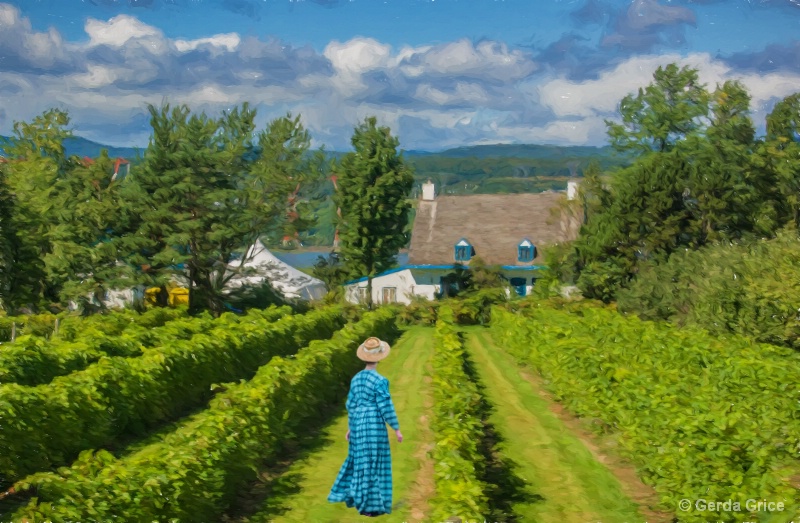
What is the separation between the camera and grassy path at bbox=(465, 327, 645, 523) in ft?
39.1

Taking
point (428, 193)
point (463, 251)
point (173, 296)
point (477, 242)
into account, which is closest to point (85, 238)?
point (173, 296)

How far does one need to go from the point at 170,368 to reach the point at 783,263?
18384 mm

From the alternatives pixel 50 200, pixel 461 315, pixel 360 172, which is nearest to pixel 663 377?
→ pixel 461 315

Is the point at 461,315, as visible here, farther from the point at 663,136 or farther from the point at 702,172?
the point at 663,136

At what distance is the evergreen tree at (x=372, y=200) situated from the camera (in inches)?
2413

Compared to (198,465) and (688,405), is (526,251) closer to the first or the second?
(688,405)

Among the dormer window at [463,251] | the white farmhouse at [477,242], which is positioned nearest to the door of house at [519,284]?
the white farmhouse at [477,242]

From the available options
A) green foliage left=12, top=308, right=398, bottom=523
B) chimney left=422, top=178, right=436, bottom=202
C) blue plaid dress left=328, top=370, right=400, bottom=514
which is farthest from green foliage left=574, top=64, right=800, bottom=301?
blue plaid dress left=328, top=370, right=400, bottom=514

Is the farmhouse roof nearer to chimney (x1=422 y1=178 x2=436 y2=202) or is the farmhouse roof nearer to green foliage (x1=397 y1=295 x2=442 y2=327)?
chimney (x1=422 y1=178 x2=436 y2=202)

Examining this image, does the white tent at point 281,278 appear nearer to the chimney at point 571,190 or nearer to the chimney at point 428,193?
the chimney at point 428,193

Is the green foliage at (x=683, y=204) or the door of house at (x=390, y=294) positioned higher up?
the green foliage at (x=683, y=204)

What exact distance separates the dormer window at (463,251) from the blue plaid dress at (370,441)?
5108 cm

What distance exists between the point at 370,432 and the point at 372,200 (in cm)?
5169

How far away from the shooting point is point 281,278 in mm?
58531
